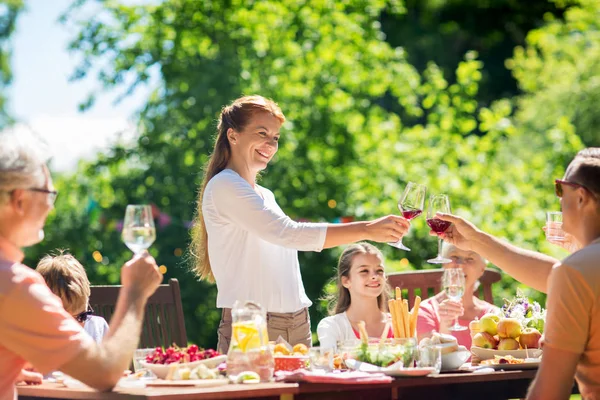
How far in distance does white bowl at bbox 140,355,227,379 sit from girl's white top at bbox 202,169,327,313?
0.83 meters

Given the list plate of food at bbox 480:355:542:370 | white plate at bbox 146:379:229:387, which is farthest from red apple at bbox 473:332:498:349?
white plate at bbox 146:379:229:387

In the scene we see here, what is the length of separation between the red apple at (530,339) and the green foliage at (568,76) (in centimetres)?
1005

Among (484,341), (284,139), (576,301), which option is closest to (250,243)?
(484,341)

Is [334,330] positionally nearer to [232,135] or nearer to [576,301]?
[232,135]

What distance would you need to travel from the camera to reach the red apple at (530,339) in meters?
3.98

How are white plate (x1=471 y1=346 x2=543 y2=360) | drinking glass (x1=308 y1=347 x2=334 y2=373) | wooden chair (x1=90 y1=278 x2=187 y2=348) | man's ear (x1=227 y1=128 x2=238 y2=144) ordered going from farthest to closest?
1. wooden chair (x1=90 y1=278 x2=187 y2=348)
2. man's ear (x1=227 y1=128 x2=238 y2=144)
3. white plate (x1=471 y1=346 x2=543 y2=360)
4. drinking glass (x1=308 y1=347 x2=334 y2=373)

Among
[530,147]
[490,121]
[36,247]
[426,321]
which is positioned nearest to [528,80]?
[530,147]

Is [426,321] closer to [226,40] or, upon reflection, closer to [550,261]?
[550,261]

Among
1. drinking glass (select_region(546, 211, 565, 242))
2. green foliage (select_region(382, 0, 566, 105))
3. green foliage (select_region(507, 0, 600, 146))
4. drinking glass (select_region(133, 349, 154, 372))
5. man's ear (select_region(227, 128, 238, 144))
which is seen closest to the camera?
drinking glass (select_region(133, 349, 154, 372))

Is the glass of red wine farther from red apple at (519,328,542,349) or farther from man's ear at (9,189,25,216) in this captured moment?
man's ear at (9,189,25,216)

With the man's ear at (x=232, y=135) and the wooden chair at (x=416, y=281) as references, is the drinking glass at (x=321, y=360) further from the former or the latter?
the wooden chair at (x=416, y=281)

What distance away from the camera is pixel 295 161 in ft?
28.0

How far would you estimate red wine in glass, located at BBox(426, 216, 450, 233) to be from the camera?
4047 millimetres

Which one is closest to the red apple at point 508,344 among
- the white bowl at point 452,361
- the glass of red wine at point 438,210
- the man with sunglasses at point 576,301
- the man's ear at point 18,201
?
the white bowl at point 452,361
